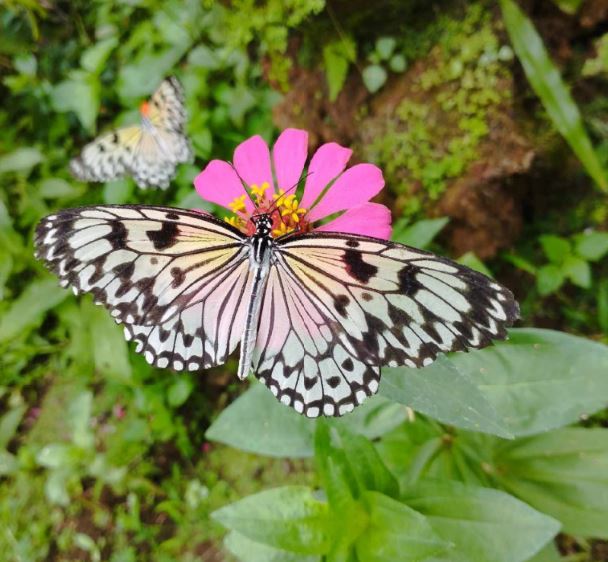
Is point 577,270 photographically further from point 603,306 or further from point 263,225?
point 263,225

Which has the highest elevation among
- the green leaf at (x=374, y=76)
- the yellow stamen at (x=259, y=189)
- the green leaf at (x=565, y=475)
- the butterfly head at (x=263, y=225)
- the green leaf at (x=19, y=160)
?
the green leaf at (x=19, y=160)

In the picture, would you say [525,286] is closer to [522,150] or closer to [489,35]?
[522,150]

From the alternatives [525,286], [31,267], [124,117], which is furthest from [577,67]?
[31,267]

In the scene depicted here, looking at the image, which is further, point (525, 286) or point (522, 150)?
point (525, 286)

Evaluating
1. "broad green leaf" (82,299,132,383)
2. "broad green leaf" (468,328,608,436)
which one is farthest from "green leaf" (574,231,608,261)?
"broad green leaf" (82,299,132,383)

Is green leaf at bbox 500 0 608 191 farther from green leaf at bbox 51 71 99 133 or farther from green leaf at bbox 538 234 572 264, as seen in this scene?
green leaf at bbox 51 71 99 133

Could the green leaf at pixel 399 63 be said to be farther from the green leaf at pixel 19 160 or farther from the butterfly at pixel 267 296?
the green leaf at pixel 19 160

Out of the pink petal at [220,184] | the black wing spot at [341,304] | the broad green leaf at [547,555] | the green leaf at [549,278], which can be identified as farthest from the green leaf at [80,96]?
the broad green leaf at [547,555]
